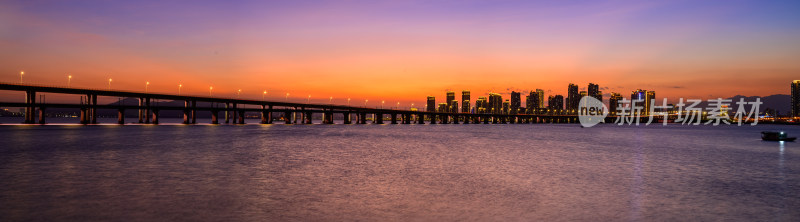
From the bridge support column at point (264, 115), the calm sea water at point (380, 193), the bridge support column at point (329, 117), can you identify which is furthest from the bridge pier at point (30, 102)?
the calm sea water at point (380, 193)

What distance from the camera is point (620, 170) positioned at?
73.8ft

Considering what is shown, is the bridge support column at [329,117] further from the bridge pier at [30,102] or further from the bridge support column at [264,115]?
the bridge pier at [30,102]

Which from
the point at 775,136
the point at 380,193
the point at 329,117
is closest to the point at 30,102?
the point at 329,117

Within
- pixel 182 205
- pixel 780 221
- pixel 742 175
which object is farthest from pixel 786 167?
pixel 182 205

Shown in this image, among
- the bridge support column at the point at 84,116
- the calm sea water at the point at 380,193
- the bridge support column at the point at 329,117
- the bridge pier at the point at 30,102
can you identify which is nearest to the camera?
the calm sea water at the point at 380,193

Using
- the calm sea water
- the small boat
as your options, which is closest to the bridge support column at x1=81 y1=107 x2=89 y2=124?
the calm sea water

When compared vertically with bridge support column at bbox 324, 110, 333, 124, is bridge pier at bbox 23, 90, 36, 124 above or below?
above

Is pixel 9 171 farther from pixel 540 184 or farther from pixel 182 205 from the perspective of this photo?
pixel 540 184

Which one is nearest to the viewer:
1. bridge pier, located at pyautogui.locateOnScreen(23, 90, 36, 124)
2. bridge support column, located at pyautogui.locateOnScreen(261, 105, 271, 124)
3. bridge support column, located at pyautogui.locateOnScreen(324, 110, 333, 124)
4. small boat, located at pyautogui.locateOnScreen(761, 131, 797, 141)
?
small boat, located at pyautogui.locateOnScreen(761, 131, 797, 141)

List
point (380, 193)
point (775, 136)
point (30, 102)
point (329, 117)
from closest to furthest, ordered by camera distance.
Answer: point (380, 193) → point (775, 136) → point (30, 102) → point (329, 117)

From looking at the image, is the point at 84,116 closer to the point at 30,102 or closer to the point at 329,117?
the point at 30,102

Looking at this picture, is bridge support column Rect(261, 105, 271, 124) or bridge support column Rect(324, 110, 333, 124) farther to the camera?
bridge support column Rect(324, 110, 333, 124)

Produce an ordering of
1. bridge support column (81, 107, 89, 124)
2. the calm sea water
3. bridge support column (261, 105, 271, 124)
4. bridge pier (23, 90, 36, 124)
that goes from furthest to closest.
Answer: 1. bridge support column (261, 105, 271, 124)
2. bridge support column (81, 107, 89, 124)
3. bridge pier (23, 90, 36, 124)
4. the calm sea water

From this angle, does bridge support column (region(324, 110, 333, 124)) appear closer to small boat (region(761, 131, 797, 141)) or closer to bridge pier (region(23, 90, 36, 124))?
bridge pier (region(23, 90, 36, 124))
